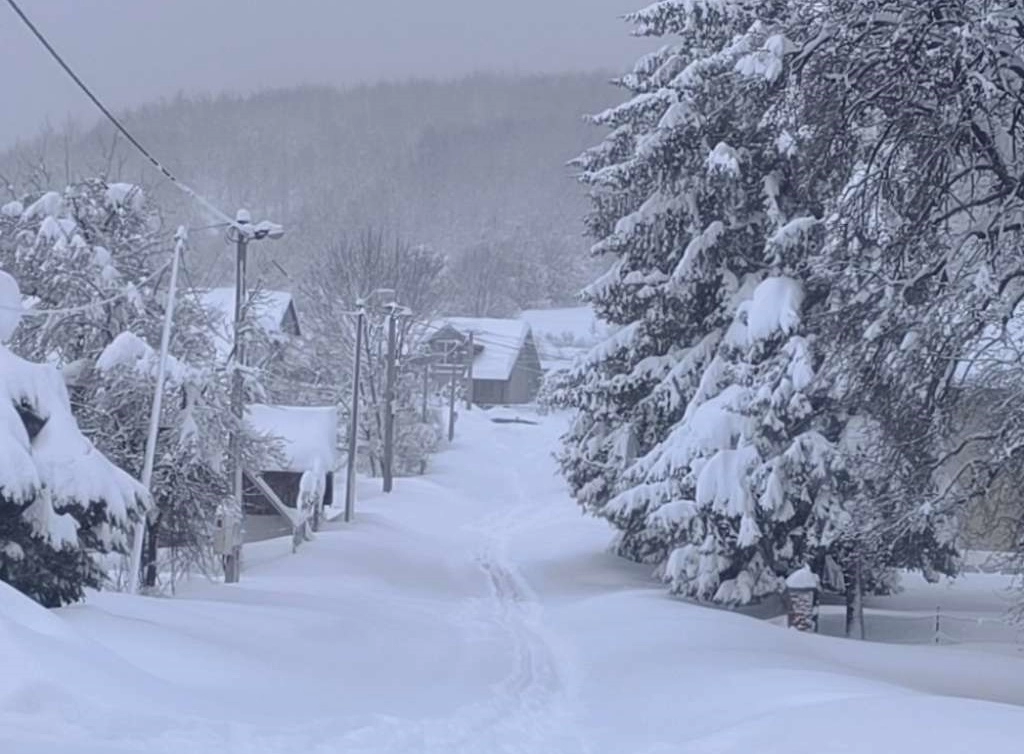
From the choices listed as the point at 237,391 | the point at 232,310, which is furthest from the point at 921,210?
the point at 232,310

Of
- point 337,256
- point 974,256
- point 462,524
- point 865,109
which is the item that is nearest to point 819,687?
point 974,256

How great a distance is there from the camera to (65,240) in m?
23.9

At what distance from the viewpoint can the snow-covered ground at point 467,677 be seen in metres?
8.05

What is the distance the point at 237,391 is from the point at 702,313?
9.34m

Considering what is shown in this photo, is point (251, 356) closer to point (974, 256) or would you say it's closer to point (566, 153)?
point (974, 256)

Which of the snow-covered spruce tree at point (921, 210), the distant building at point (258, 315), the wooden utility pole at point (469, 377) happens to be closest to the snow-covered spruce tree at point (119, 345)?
the distant building at point (258, 315)

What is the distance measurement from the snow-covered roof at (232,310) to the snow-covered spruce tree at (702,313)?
784 centimetres

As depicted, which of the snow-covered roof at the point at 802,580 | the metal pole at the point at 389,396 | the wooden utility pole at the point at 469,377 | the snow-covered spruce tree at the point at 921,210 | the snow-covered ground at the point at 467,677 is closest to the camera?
the snow-covered ground at the point at 467,677

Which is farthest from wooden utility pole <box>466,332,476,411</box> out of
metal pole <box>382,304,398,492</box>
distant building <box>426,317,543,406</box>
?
metal pole <box>382,304,398,492</box>

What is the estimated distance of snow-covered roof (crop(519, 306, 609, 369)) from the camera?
110 m

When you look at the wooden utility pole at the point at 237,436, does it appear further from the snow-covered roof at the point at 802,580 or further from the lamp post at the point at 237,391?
the snow-covered roof at the point at 802,580

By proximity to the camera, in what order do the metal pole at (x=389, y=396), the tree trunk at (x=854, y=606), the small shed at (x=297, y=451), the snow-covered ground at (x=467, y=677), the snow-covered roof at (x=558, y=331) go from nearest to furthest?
the snow-covered ground at (x=467, y=677)
the tree trunk at (x=854, y=606)
the small shed at (x=297, y=451)
the metal pole at (x=389, y=396)
the snow-covered roof at (x=558, y=331)

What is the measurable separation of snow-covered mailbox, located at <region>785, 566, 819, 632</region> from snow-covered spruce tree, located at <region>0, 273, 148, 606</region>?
11116 mm

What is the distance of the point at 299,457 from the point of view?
127 feet
